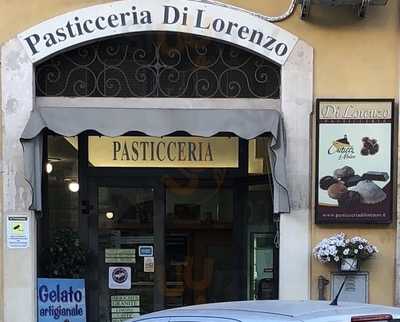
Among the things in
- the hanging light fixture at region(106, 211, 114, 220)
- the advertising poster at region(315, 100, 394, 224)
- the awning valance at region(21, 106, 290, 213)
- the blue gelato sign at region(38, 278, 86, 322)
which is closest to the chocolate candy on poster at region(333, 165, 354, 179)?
the advertising poster at region(315, 100, 394, 224)

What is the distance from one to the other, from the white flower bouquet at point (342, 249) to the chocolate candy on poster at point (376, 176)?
0.69 meters

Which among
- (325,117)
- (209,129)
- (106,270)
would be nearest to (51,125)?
(209,129)

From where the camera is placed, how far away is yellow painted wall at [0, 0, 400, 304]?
7.89 metres

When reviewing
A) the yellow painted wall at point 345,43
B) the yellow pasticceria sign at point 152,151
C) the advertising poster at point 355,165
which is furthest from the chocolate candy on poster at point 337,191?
the yellow pasticceria sign at point 152,151

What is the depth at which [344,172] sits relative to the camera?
783 cm

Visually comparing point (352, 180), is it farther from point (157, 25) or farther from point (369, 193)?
point (157, 25)

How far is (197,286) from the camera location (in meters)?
9.49

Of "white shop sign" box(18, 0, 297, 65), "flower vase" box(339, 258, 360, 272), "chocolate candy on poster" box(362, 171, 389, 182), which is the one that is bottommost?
"flower vase" box(339, 258, 360, 272)

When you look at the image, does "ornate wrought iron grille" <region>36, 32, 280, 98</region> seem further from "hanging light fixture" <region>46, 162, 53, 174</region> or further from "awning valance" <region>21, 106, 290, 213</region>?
"hanging light fixture" <region>46, 162, 53, 174</region>

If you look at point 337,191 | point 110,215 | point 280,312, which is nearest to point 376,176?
point 337,191

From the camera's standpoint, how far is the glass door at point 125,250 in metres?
9.04

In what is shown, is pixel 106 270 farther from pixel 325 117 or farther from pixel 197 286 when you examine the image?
pixel 325 117

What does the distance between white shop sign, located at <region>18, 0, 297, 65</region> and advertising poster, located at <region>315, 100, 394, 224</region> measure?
1021 mm

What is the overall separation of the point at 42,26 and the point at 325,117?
11.1ft
